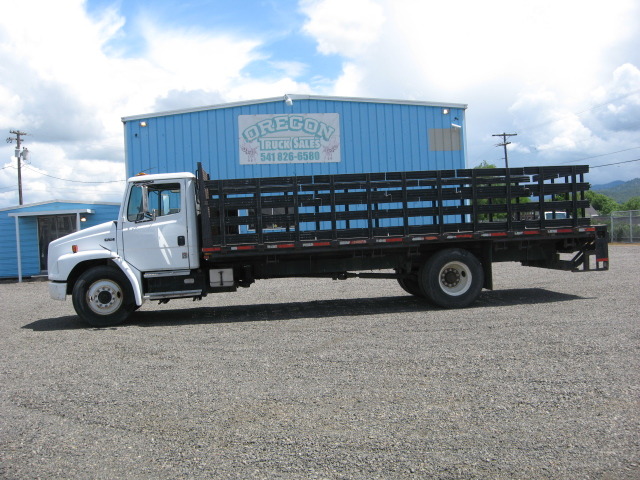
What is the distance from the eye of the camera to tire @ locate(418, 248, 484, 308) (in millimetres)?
10055

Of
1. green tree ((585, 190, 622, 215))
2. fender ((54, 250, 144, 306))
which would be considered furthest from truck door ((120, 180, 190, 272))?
green tree ((585, 190, 622, 215))

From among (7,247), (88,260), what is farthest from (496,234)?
(7,247)

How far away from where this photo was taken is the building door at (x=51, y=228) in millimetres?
20000

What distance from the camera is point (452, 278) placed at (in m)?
10.2

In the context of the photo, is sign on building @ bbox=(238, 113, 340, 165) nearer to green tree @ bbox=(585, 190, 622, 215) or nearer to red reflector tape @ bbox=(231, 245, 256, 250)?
red reflector tape @ bbox=(231, 245, 256, 250)

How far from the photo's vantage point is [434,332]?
305 inches

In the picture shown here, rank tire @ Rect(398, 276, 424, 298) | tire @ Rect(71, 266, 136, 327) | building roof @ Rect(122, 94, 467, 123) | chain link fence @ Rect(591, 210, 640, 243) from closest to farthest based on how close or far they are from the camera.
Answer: tire @ Rect(71, 266, 136, 327) → tire @ Rect(398, 276, 424, 298) → building roof @ Rect(122, 94, 467, 123) → chain link fence @ Rect(591, 210, 640, 243)

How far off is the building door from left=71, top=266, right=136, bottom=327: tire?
38.7 ft

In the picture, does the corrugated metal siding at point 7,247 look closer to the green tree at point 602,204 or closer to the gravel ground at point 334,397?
the gravel ground at point 334,397

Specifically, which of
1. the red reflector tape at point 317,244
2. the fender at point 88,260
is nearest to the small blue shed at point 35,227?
the fender at point 88,260

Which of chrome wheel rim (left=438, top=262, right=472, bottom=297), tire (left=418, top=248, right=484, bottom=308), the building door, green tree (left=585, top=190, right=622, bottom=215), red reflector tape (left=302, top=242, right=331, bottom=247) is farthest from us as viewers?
green tree (left=585, top=190, right=622, bottom=215)

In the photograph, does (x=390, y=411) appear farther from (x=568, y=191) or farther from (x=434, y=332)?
(x=568, y=191)

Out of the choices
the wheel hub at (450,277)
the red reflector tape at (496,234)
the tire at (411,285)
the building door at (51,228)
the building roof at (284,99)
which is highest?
the building roof at (284,99)

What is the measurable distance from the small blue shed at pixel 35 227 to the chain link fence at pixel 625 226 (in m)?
25.2
